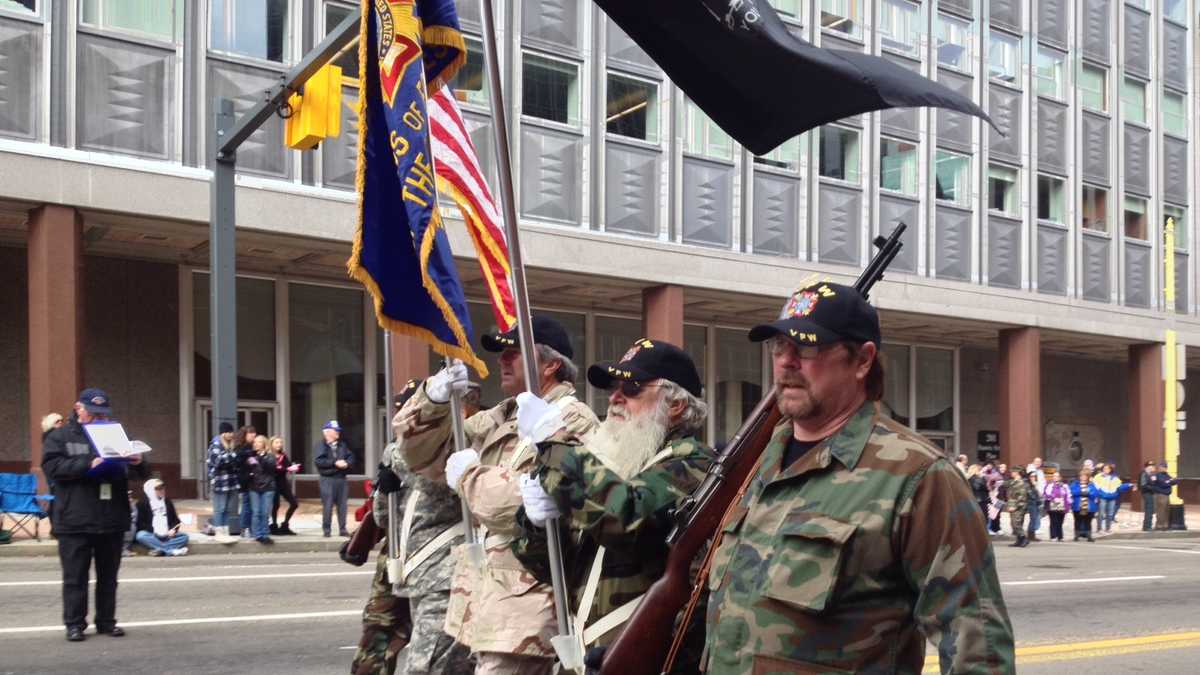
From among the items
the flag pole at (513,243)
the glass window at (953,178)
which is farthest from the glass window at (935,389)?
the flag pole at (513,243)

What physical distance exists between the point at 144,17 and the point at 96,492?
14.7 meters

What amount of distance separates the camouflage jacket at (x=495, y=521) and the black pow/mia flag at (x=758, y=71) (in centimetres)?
125

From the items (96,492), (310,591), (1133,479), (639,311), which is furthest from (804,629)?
(1133,479)

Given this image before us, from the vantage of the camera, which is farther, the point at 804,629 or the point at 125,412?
the point at 125,412

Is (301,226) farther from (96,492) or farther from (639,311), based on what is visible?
(96,492)

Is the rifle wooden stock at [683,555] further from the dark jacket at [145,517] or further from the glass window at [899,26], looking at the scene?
the glass window at [899,26]

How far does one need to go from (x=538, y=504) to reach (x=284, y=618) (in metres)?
7.22

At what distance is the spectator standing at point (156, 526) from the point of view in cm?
1675

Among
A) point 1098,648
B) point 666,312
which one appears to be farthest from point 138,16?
point 1098,648

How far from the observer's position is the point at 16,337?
79.7 ft

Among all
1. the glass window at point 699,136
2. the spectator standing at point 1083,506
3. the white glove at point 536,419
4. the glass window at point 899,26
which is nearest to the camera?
the white glove at point 536,419

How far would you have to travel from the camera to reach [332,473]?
66.4 ft

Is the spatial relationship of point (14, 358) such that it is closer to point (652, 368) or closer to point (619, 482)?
point (652, 368)

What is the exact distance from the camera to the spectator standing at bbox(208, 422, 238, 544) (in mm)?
18156
